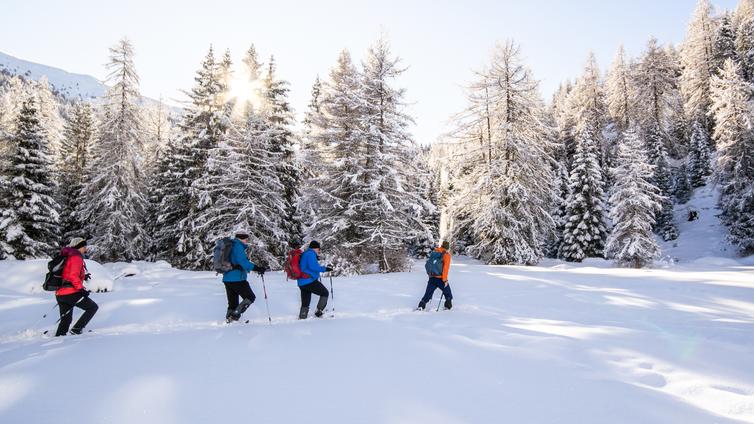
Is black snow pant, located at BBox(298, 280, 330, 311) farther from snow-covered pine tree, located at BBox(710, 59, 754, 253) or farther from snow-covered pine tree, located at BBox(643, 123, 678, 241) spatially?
snow-covered pine tree, located at BBox(643, 123, 678, 241)

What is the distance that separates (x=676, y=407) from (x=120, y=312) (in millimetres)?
10102

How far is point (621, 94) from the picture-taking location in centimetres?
4962

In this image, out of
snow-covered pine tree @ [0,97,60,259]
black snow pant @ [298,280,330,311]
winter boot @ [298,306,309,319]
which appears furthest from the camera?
snow-covered pine tree @ [0,97,60,259]

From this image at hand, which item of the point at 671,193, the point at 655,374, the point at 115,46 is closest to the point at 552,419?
the point at 655,374

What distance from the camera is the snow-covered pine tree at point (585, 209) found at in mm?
31656

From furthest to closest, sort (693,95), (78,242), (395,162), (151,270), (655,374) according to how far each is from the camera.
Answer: (693,95)
(395,162)
(151,270)
(78,242)
(655,374)

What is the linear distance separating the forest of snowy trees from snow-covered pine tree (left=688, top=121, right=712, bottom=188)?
8.06 metres

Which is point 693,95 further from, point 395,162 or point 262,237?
point 262,237

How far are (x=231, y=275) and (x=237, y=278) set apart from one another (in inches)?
5.2

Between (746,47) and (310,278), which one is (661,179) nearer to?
(746,47)

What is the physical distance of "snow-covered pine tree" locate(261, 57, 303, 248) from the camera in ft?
77.8

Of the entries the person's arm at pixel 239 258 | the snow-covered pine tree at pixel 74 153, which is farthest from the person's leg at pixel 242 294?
the snow-covered pine tree at pixel 74 153

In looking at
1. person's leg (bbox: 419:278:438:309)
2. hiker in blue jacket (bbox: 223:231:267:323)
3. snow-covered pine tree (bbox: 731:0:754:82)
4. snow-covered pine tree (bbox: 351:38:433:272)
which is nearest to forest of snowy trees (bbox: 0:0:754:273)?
snow-covered pine tree (bbox: 351:38:433:272)

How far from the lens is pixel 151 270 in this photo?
56.0 ft
